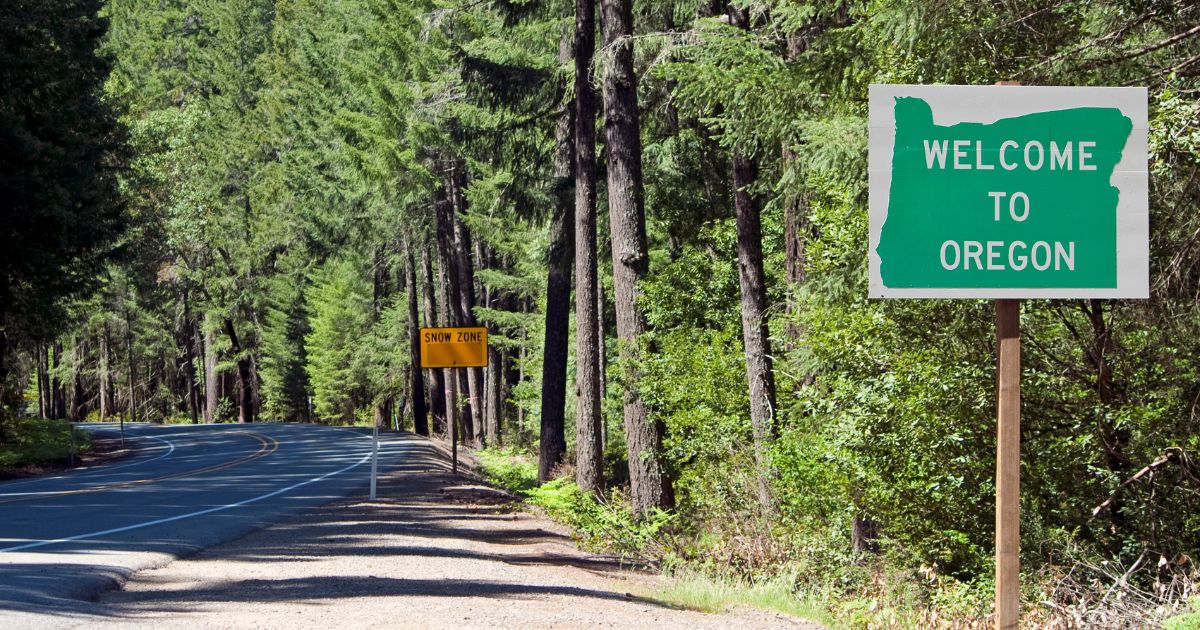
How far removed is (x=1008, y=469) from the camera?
642 centimetres

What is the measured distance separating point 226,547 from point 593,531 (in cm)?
590

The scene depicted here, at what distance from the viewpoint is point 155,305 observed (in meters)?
69.6

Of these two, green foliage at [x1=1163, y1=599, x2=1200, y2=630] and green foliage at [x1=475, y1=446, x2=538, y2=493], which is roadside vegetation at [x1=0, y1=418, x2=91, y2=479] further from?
green foliage at [x1=1163, y1=599, x2=1200, y2=630]

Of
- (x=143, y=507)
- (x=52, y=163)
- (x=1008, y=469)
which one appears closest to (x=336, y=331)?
(x=52, y=163)

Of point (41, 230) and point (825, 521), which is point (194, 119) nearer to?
point (41, 230)

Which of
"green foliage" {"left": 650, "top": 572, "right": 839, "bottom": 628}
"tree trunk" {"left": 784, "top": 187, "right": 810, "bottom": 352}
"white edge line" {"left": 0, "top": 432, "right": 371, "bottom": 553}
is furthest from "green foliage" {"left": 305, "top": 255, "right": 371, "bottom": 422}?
"green foliage" {"left": 650, "top": 572, "right": 839, "bottom": 628}

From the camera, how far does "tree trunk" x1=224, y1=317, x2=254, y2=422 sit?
70062 mm

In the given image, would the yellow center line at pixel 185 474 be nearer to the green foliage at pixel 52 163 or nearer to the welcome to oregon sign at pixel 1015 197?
the green foliage at pixel 52 163

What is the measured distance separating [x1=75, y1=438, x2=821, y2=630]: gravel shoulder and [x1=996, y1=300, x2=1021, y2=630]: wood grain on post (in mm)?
2998

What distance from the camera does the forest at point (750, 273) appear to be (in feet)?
37.9

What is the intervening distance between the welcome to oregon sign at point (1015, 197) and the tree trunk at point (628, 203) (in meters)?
11.8

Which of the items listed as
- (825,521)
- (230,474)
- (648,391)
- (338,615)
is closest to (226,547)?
(338,615)

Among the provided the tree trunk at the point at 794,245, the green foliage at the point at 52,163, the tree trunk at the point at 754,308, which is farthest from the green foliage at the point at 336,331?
the tree trunk at the point at 794,245

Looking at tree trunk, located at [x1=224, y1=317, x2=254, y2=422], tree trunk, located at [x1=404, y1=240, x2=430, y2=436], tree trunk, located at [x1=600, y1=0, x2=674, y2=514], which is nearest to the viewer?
tree trunk, located at [x1=600, y1=0, x2=674, y2=514]
